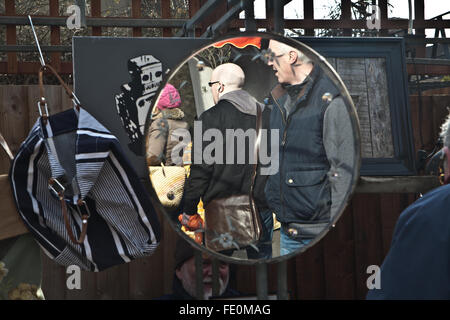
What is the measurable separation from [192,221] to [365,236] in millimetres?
2159

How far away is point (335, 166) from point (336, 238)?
6.60 ft

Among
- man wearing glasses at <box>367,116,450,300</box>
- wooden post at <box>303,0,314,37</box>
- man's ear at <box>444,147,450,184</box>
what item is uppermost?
wooden post at <box>303,0,314,37</box>

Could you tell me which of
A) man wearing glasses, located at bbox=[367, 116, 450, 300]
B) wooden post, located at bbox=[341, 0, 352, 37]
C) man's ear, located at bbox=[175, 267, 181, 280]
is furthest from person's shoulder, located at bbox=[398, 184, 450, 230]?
wooden post, located at bbox=[341, 0, 352, 37]

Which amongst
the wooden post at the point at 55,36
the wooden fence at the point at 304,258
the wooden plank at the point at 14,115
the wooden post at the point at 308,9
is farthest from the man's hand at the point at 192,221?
the wooden post at the point at 308,9

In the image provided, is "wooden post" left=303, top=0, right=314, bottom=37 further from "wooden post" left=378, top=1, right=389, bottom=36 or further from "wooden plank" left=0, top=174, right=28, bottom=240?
"wooden plank" left=0, top=174, right=28, bottom=240

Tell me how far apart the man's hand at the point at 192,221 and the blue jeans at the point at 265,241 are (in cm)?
13

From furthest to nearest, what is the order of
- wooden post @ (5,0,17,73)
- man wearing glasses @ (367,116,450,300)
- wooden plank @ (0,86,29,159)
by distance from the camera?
1. wooden post @ (5,0,17,73)
2. wooden plank @ (0,86,29,159)
3. man wearing glasses @ (367,116,450,300)

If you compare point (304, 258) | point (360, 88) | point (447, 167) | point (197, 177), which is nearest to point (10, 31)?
point (304, 258)

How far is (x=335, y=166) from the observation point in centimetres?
128

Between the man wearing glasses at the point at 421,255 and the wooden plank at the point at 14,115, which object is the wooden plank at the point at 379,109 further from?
the wooden plank at the point at 14,115

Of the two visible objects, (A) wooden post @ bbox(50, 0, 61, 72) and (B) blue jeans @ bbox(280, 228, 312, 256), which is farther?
(A) wooden post @ bbox(50, 0, 61, 72)

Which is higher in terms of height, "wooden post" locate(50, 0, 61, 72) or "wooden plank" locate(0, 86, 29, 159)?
"wooden post" locate(50, 0, 61, 72)

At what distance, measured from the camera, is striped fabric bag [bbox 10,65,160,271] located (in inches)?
52.7

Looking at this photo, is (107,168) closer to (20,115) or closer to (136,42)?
(136,42)
